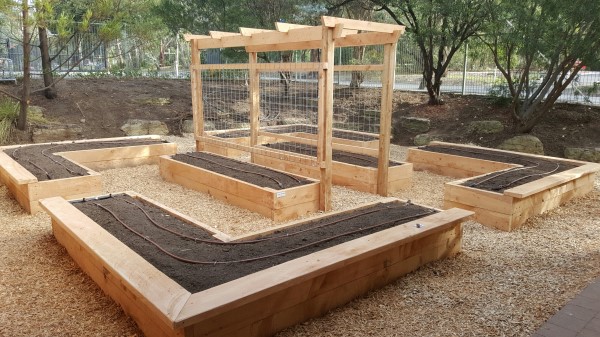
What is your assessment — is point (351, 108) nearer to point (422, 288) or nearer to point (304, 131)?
point (304, 131)

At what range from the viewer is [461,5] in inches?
371

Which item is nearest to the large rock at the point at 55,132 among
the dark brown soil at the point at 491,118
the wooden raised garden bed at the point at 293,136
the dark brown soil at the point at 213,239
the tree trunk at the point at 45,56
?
the tree trunk at the point at 45,56

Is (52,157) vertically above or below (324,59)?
below

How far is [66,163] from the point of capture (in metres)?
6.27

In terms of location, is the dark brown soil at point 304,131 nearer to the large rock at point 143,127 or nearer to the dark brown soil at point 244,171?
the dark brown soil at point 244,171

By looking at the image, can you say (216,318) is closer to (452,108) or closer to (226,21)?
(452,108)

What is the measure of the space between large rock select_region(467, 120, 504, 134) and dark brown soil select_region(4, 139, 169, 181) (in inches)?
258

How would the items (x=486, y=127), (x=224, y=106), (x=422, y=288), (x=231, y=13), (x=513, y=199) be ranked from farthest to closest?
(x=231, y=13)
(x=224, y=106)
(x=486, y=127)
(x=513, y=199)
(x=422, y=288)

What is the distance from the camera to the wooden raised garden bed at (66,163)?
5219mm

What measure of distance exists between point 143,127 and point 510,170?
7.63m

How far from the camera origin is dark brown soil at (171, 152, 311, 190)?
5500mm

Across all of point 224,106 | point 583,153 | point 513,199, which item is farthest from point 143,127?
point 583,153

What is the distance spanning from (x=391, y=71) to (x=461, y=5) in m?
4.56

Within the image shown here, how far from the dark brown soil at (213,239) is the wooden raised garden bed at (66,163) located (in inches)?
40.7
